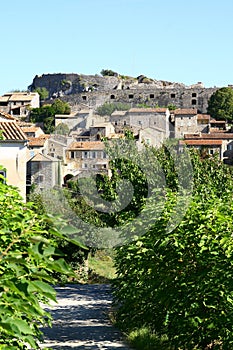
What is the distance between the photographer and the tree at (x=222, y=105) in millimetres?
79812

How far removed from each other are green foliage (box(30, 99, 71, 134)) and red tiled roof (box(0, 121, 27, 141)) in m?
62.5

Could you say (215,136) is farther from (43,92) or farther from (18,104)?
(43,92)

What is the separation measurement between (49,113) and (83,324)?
73202mm

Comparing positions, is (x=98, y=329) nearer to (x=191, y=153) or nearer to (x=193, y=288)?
(x=193, y=288)

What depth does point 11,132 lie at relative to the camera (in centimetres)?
1631

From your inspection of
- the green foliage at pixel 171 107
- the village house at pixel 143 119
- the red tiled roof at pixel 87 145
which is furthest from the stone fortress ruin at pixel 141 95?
the red tiled roof at pixel 87 145

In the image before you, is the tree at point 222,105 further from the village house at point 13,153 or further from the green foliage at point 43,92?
the village house at point 13,153

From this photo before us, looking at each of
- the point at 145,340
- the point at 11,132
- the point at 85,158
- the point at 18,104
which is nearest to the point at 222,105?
the point at 85,158

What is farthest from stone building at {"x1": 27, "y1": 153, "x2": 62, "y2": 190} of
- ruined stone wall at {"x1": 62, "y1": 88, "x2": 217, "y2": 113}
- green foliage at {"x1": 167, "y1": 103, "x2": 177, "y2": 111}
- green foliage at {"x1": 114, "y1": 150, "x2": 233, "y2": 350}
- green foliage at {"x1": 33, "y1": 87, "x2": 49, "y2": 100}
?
green foliage at {"x1": 33, "y1": 87, "x2": 49, "y2": 100}

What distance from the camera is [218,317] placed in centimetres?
611

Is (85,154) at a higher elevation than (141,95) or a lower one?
lower

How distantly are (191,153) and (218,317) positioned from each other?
9800 millimetres

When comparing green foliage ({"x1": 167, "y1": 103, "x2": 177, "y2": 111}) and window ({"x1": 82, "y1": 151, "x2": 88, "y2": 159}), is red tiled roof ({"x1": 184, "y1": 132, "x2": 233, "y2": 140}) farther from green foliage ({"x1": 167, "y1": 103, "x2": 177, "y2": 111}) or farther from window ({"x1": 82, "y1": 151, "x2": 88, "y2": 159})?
green foliage ({"x1": 167, "y1": 103, "x2": 177, "y2": 111})

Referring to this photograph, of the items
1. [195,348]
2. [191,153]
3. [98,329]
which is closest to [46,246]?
[195,348]
